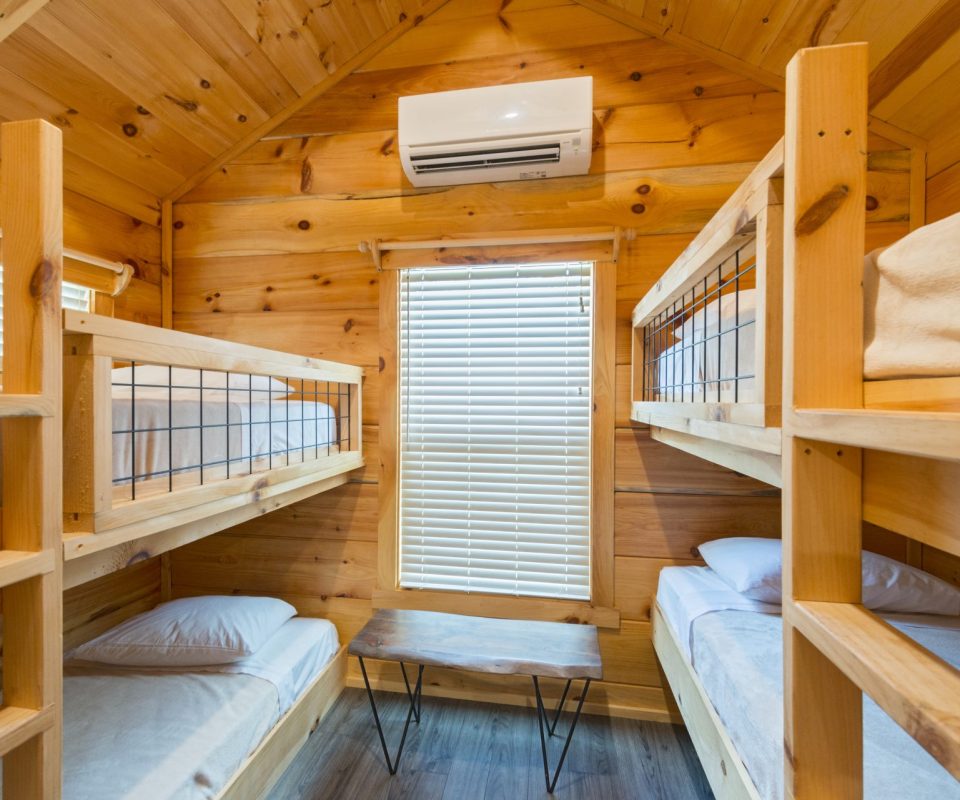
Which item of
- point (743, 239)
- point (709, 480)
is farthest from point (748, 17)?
point (709, 480)

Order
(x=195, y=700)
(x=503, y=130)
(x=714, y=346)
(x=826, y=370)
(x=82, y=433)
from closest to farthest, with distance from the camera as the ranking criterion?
(x=826, y=370), (x=82, y=433), (x=714, y=346), (x=195, y=700), (x=503, y=130)

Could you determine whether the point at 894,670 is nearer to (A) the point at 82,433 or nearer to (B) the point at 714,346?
(B) the point at 714,346

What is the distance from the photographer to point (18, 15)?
1.36 m

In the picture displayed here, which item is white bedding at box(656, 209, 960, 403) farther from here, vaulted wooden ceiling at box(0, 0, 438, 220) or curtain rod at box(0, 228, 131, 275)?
curtain rod at box(0, 228, 131, 275)

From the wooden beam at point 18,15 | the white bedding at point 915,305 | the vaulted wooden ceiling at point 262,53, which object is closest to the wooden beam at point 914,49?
the vaulted wooden ceiling at point 262,53

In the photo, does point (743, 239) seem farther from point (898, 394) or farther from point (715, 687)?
point (715, 687)

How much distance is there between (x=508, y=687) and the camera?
6.35 feet

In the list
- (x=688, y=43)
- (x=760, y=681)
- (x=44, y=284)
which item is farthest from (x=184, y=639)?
(x=688, y=43)

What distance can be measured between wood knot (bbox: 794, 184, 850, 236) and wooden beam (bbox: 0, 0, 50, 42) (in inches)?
81.5

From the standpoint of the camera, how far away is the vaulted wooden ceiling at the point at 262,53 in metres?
Answer: 1.44

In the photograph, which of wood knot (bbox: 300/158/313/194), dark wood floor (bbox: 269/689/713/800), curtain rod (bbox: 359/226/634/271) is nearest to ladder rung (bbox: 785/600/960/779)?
dark wood floor (bbox: 269/689/713/800)

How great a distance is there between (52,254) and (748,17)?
2.14m

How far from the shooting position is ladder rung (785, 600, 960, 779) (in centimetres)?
40

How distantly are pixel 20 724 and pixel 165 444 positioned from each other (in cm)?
55
